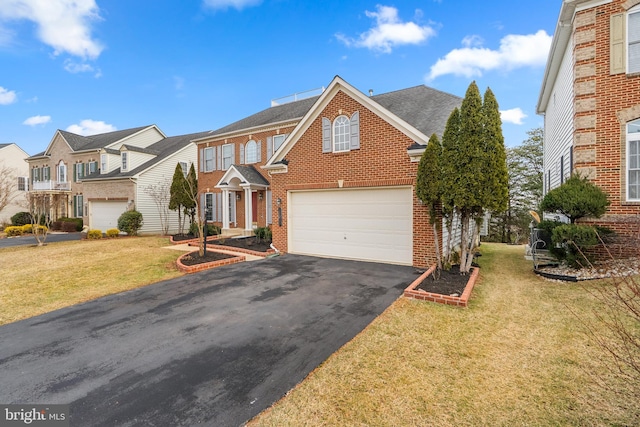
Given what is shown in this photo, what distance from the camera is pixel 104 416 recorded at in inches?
110

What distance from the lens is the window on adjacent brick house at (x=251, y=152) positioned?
18406 mm

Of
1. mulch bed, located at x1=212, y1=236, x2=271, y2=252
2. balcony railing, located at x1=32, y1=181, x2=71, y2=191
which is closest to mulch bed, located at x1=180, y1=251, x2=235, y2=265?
mulch bed, located at x1=212, y1=236, x2=271, y2=252

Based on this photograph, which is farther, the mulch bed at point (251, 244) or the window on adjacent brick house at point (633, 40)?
the mulch bed at point (251, 244)

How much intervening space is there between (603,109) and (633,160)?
60.6 inches

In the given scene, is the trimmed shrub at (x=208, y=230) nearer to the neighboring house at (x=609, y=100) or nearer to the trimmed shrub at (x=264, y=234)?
the trimmed shrub at (x=264, y=234)

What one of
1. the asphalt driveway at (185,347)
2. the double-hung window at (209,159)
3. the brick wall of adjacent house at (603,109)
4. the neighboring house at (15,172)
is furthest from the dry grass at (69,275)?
the neighboring house at (15,172)

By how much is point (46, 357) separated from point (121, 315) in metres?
1.58

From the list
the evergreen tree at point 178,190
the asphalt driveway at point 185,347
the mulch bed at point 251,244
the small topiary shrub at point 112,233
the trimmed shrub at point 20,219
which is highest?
the evergreen tree at point 178,190

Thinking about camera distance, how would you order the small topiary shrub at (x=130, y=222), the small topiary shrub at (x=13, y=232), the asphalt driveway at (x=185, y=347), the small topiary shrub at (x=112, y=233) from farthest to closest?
the small topiary shrub at (x=13, y=232) → the small topiary shrub at (x=130, y=222) → the small topiary shrub at (x=112, y=233) → the asphalt driveway at (x=185, y=347)

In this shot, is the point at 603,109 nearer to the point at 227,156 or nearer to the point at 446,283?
the point at 446,283

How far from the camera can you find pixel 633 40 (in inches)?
294

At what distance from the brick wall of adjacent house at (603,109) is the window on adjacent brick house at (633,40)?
0.20 m

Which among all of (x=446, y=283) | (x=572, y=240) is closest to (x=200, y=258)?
(x=446, y=283)

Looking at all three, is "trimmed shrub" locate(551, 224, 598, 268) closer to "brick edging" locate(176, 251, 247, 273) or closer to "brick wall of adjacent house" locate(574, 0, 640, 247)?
"brick wall of adjacent house" locate(574, 0, 640, 247)
